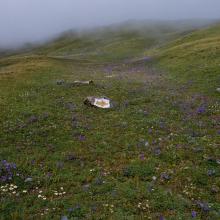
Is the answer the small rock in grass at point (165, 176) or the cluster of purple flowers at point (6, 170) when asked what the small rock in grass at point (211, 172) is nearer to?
the small rock in grass at point (165, 176)

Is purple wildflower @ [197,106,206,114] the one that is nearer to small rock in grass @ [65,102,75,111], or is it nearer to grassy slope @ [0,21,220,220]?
grassy slope @ [0,21,220,220]

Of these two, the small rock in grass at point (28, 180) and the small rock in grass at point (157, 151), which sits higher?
the small rock in grass at point (28, 180)

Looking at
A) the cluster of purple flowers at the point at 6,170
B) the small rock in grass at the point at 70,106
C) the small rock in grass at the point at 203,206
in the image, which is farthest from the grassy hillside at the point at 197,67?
the cluster of purple flowers at the point at 6,170

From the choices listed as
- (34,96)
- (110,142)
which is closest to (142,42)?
(34,96)

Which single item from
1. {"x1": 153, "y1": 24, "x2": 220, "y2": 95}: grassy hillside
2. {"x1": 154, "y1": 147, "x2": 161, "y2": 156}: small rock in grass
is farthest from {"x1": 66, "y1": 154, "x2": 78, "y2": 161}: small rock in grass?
{"x1": 153, "y1": 24, "x2": 220, "y2": 95}: grassy hillside

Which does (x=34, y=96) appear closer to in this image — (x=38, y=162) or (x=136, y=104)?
(x=136, y=104)

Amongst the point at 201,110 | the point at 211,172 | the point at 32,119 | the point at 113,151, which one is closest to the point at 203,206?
the point at 211,172

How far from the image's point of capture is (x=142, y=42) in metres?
124

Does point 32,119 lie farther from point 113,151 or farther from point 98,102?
point 113,151

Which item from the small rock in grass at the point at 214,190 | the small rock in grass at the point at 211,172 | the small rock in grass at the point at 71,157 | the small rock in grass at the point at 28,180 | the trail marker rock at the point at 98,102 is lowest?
the small rock in grass at the point at 214,190

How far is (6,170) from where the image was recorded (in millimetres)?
16844

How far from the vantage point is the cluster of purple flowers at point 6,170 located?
15954mm

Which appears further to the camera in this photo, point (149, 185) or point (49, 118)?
point (49, 118)

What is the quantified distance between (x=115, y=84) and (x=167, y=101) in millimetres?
11200
